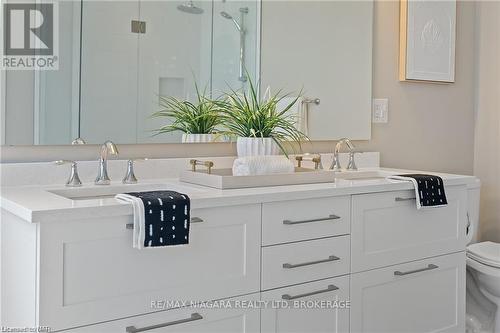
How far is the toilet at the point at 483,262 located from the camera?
2582 millimetres

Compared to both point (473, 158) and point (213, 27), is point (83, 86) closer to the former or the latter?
point (213, 27)

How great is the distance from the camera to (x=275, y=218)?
1822mm

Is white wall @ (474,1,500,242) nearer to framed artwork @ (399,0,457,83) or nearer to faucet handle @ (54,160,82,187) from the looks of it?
framed artwork @ (399,0,457,83)

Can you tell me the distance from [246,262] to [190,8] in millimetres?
1038

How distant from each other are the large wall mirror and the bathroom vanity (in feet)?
0.84

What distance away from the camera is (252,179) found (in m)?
1.93

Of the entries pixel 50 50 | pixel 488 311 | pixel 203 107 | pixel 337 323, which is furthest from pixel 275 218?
pixel 488 311

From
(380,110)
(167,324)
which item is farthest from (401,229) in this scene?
(167,324)

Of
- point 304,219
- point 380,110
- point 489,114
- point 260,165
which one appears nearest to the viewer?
point 304,219

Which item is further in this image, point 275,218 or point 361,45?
point 361,45

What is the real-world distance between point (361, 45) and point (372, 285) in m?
1.19

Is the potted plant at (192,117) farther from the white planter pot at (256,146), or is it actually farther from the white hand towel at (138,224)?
the white hand towel at (138,224)

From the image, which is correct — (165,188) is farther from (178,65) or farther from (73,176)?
(178,65)

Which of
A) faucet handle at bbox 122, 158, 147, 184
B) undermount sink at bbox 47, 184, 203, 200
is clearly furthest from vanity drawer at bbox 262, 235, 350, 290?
faucet handle at bbox 122, 158, 147, 184
